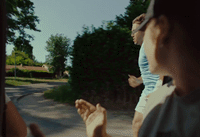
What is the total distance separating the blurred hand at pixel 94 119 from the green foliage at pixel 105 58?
542 cm

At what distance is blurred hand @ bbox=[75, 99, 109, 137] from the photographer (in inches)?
33.3

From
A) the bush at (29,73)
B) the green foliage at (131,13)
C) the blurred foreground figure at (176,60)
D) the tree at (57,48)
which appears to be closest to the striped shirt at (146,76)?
the blurred foreground figure at (176,60)

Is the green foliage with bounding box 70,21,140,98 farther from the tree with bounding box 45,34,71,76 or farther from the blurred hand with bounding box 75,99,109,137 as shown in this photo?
the tree with bounding box 45,34,71,76

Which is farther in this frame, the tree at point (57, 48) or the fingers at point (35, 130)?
the tree at point (57, 48)

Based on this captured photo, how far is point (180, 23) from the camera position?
50 cm

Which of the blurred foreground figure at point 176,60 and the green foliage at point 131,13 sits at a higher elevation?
the green foliage at point 131,13

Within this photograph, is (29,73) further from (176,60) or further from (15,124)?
(176,60)

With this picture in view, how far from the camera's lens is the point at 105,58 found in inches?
255

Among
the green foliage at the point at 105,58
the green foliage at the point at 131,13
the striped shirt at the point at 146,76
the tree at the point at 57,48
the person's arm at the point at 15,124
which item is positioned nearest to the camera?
the person's arm at the point at 15,124

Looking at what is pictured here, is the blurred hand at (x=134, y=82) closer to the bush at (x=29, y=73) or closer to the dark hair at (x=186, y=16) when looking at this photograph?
the dark hair at (x=186, y=16)

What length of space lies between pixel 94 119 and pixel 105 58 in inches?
220

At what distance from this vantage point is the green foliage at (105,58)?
645cm

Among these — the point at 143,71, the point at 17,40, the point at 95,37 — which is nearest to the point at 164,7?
the point at 143,71

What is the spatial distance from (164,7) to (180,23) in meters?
0.07
